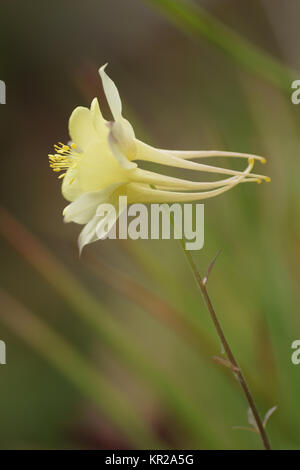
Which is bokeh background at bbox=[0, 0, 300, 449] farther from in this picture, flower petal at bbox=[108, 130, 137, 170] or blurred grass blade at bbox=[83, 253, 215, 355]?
flower petal at bbox=[108, 130, 137, 170]

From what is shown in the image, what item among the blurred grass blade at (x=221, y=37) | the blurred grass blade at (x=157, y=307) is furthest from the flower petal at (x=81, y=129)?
the blurred grass blade at (x=157, y=307)

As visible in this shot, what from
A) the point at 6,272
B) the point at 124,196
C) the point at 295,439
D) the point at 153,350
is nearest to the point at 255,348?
the point at 295,439

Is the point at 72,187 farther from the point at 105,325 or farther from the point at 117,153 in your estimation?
the point at 105,325

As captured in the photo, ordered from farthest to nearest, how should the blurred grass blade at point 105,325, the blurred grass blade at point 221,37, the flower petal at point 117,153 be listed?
the blurred grass blade at point 105,325 → the blurred grass blade at point 221,37 → the flower petal at point 117,153

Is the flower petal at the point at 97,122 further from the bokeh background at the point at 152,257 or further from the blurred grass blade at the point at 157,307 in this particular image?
the blurred grass blade at the point at 157,307

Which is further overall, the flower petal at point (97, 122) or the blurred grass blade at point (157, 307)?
the blurred grass blade at point (157, 307)

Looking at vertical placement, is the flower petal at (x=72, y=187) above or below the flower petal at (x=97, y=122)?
below

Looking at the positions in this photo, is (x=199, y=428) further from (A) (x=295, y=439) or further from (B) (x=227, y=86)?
(B) (x=227, y=86)

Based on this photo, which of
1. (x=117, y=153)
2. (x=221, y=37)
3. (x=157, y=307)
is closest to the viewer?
(x=117, y=153)

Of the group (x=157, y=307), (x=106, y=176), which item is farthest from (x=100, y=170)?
(x=157, y=307)
